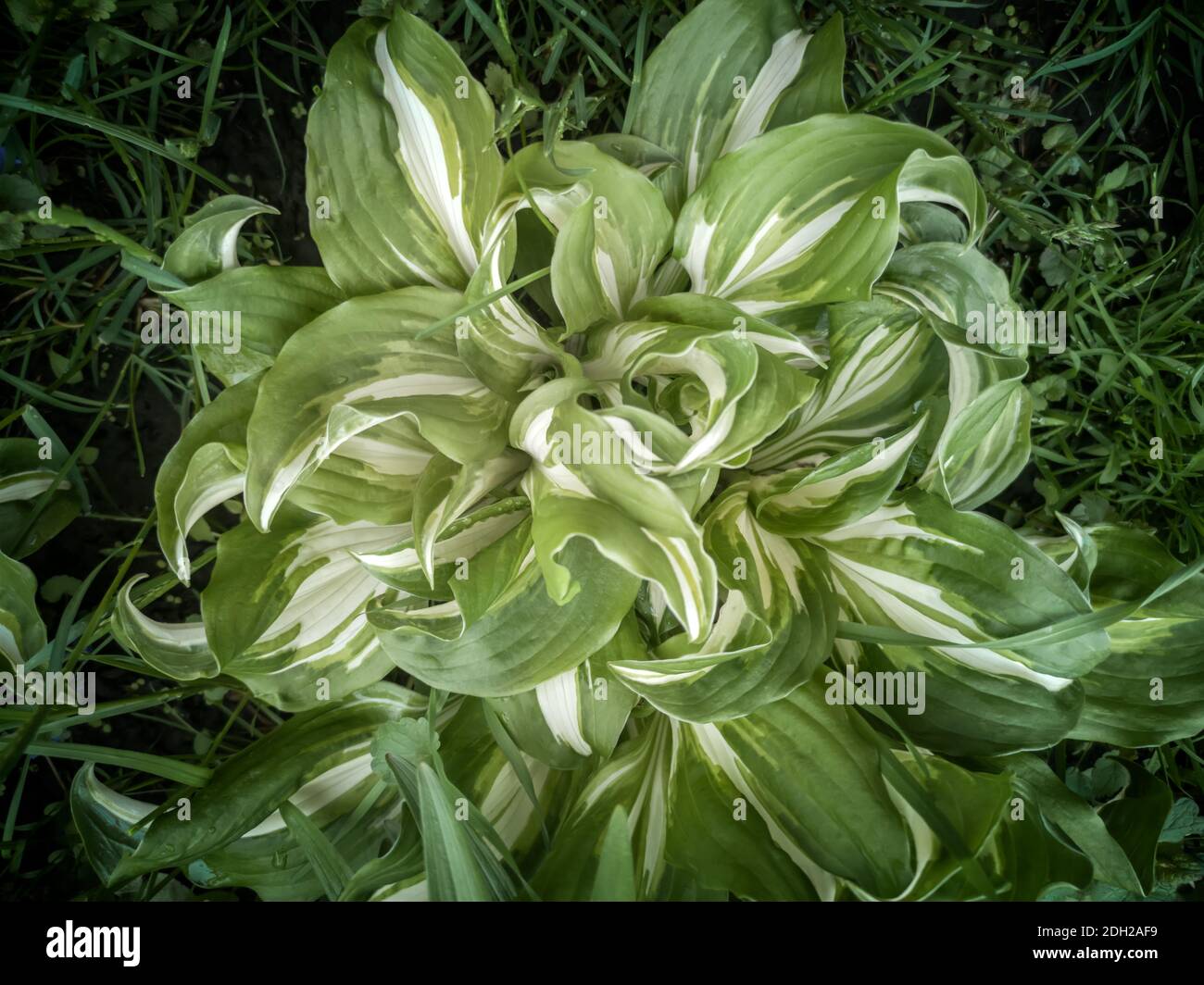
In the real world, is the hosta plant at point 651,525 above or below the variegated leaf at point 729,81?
below

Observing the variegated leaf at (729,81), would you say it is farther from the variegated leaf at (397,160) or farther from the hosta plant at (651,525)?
the variegated leaf at (397,160)

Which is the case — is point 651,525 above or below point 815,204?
below

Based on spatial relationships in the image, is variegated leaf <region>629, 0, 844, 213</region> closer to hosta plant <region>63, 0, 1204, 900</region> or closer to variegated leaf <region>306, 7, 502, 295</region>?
hosta plant <region>63, 0, 1204, 900</region>

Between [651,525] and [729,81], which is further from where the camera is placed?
[729,81]

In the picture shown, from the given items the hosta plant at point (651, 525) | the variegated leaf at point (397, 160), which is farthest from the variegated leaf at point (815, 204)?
the variegated leaf at point (397, 160)

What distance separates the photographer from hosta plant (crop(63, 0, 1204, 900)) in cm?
62

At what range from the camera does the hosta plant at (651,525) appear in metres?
0.62

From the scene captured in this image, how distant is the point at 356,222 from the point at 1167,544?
0.88m

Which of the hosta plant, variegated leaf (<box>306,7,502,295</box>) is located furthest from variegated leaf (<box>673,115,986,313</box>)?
variegated leaf (<box>306,7,502,295</box>)

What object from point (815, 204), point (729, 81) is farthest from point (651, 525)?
point (729, 81)

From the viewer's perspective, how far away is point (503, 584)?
657mm

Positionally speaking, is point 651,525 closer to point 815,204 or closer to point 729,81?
point 815,204

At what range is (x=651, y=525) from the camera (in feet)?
1.92
